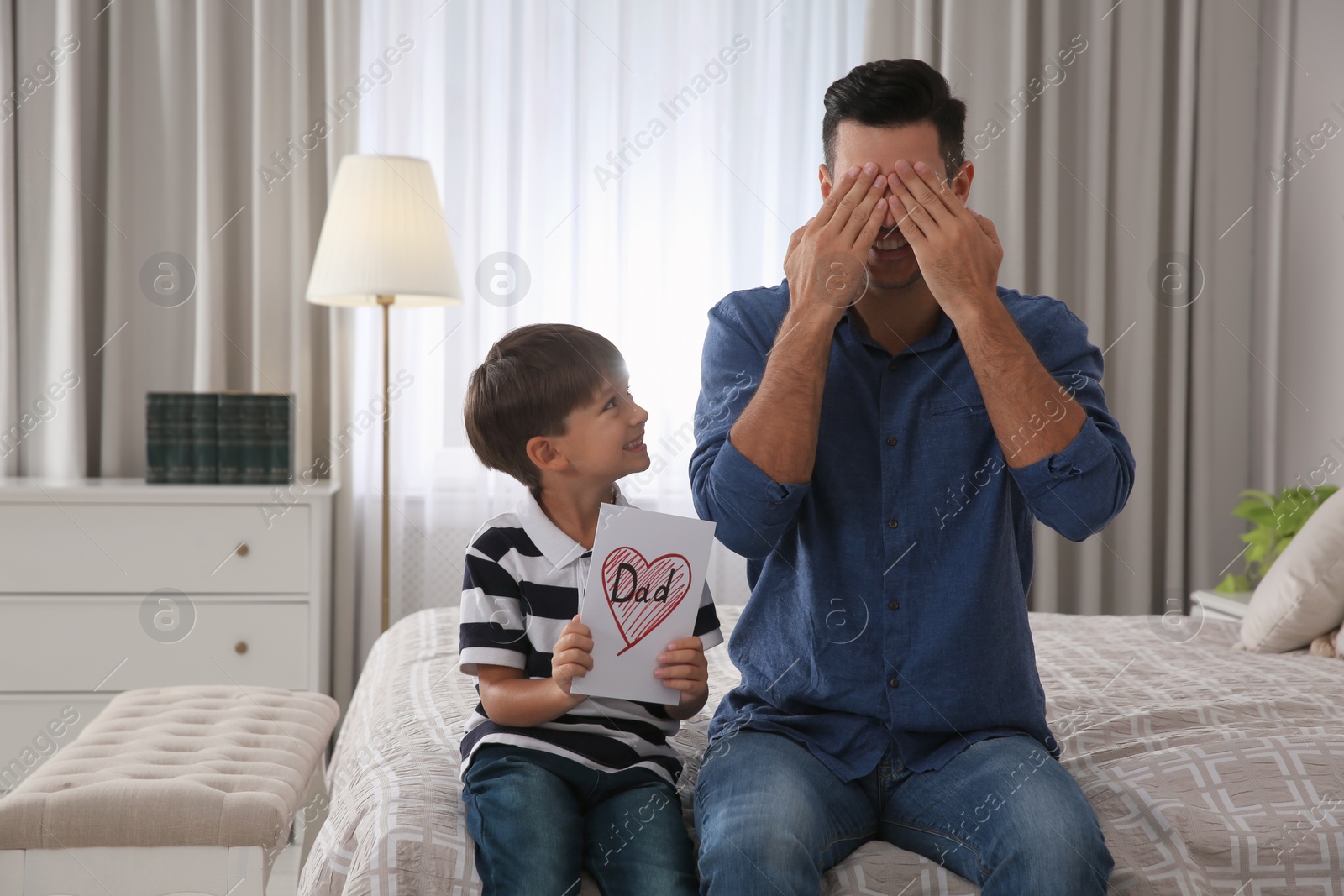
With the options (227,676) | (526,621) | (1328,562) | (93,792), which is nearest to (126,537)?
(227,676)

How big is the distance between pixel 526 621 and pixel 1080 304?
105 inches

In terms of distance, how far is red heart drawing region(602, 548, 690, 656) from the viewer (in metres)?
1.08

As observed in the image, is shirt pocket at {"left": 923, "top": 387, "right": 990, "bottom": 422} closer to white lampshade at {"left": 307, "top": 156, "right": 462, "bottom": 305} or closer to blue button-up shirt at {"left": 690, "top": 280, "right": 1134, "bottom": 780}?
blue button-up shirt at {"left": 690, "top": 280, "right": 1134, "bottom": 780}

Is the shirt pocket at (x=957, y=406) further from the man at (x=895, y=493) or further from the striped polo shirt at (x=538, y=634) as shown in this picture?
the striped polo shirt at (x=538, y=634)

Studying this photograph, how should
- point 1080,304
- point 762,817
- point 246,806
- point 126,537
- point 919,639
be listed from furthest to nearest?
point 1080,304 → point 126,537 → point 246,806 → point 919,639 → point 762,817

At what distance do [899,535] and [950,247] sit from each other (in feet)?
1.04

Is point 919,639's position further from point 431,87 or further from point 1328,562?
point 431,87

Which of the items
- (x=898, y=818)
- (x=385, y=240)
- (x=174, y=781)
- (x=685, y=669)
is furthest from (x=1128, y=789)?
(x=385, y=240)

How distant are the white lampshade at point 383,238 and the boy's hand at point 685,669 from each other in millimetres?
1827

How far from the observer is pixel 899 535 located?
1.19m

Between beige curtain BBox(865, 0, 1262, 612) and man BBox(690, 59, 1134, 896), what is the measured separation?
2147 mm

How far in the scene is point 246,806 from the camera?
145 centimetres

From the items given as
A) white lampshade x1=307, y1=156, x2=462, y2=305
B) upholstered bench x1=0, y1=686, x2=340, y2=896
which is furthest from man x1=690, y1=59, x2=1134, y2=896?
white lampshade x1=307, y1=156, x2=462, y2=305

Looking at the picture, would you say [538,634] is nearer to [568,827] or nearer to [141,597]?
[568,827]
